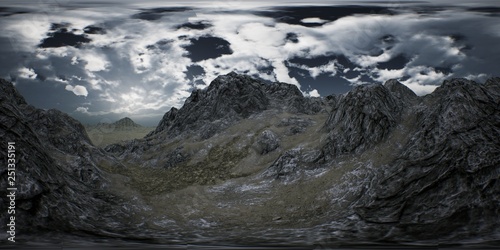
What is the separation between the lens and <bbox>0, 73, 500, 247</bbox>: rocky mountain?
1543 centimetres

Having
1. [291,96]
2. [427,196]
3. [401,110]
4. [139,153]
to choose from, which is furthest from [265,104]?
[427,196]

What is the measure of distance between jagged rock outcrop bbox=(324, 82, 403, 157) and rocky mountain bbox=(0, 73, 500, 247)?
6.5 inches

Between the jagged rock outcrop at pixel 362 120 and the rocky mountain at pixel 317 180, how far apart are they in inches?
6.5

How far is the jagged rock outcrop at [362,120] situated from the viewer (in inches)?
1256

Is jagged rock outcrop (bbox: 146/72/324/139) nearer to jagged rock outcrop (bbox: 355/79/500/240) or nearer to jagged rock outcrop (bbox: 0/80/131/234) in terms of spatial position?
jagged rock outcrop (bbox: 0/80/131/234)

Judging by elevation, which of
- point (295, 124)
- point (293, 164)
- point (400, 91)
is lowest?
point (295, 124)

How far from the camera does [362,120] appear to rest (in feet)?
111

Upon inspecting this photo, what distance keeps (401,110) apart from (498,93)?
10.1 metres

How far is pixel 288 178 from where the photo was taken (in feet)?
102

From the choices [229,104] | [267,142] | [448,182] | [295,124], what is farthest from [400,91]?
[229,104]

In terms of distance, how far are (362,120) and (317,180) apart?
Result: 10637 mm

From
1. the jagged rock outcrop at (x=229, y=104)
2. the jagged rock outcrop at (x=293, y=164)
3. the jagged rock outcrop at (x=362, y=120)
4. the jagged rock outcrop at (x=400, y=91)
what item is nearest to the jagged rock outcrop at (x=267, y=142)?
the jagged rock outcrop at (x=293, y=164)

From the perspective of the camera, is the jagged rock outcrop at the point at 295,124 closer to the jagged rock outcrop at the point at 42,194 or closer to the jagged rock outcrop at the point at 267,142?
the jagged rock outcrop at the point at 267,142

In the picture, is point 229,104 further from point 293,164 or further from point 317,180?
point 317,180
